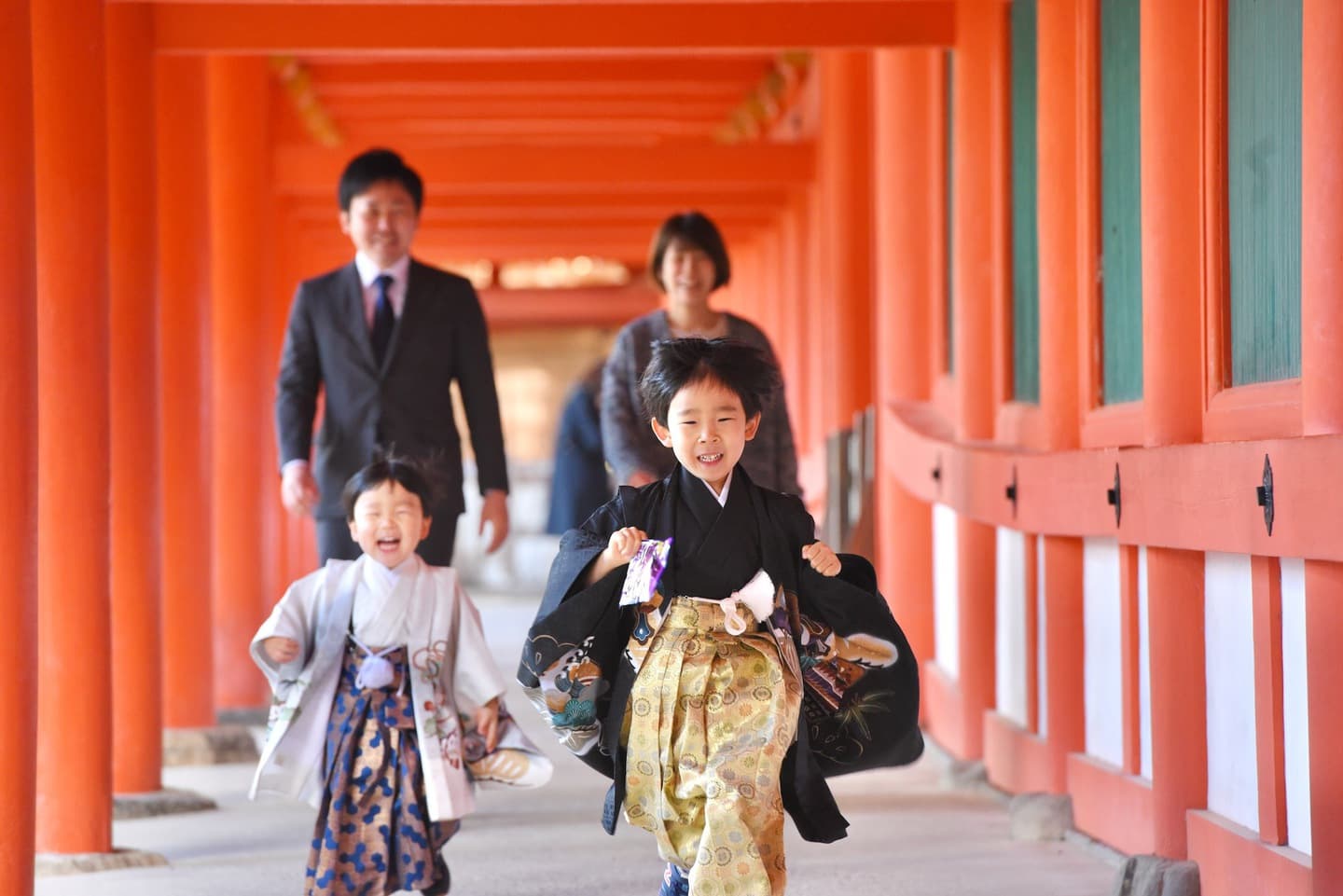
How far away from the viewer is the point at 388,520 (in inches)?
142

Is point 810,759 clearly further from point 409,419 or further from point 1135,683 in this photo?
point 409,419

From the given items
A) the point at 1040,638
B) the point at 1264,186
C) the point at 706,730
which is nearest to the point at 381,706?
the point at 706,730

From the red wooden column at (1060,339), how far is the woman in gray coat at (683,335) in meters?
0.66

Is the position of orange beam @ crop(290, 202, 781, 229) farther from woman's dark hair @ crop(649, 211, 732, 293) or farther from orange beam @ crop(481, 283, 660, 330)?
woman's dark hair @ crop(649, 211, 732, 293)

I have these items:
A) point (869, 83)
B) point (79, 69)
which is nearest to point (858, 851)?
point (79, 69)

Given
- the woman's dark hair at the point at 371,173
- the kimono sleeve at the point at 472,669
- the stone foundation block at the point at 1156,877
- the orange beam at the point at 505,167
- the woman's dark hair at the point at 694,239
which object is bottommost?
the stone foundation block at the point at 1156,877

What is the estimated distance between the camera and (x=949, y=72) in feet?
20.9

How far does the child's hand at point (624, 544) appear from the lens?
300cm

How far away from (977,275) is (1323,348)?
268cm

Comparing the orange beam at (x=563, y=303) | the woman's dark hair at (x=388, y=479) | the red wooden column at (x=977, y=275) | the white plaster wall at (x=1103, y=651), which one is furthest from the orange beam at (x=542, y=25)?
the orange beam at (x=563, y=303)

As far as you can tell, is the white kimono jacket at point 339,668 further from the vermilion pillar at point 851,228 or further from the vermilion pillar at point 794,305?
the vermilion pillar at point 794,305

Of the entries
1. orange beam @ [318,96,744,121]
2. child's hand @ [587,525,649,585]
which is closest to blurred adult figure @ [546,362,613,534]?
orange beam @ [318,96,744,121]

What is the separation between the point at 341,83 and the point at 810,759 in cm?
790

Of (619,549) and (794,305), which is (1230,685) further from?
(794,305)
